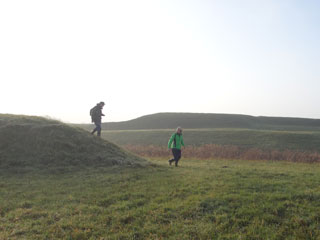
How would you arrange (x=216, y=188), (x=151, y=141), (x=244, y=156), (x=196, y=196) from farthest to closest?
1. (x=151, y=141)
2. (x=244, y=156)
3. (x=216, y=188)
4. (x=196, y=196)

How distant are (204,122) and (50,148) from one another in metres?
51.8

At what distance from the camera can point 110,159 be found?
43.9 feet

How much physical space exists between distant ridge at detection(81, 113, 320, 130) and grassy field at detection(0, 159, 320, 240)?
50030mm

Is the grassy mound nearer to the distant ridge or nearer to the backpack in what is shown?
the backpack

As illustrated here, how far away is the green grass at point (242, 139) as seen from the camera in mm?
29266

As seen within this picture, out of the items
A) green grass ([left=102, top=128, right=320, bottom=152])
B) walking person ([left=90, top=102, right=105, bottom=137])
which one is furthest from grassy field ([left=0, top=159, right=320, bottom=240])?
green grass ([left=102, top=128, right=320, bottom=152])

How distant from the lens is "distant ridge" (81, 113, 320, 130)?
60.1 meters

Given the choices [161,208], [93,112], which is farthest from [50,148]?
[161,208]

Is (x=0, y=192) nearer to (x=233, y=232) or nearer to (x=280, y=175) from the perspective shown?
(x=233, y=232)

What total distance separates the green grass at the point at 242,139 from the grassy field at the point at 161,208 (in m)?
21.4

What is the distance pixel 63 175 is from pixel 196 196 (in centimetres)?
640

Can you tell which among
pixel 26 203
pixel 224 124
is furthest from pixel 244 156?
pixel 224 124

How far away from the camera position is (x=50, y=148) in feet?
44.7

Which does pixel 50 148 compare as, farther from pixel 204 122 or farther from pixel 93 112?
pixel 204 122
